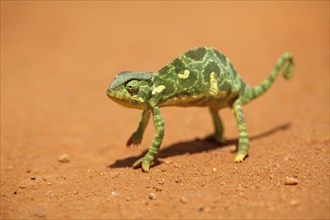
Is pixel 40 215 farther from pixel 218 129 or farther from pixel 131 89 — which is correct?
pixel 218 129

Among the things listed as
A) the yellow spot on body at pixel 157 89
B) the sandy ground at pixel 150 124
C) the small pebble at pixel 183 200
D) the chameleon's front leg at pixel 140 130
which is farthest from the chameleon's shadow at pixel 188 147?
the small pebble at pixel 183 200

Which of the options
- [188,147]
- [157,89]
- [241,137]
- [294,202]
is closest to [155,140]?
[157,89]

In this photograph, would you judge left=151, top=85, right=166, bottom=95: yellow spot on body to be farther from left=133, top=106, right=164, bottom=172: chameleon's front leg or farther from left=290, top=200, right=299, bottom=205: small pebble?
left=290, top=200, right=299, bottom=205: small pebble

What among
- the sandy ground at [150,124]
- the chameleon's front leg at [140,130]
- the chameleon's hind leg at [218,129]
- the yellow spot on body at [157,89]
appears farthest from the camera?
the chameleon's hind leg at [218,129]

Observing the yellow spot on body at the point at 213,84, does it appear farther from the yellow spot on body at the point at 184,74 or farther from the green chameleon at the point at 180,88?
the yellow spot on body at the point at 184,74

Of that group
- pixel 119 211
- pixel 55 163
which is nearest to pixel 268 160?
pixel 119 211

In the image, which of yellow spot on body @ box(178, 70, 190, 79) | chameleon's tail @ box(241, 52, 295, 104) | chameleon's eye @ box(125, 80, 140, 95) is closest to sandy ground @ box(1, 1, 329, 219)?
chameleon's tail @ box(241, 52, 295, 104)
